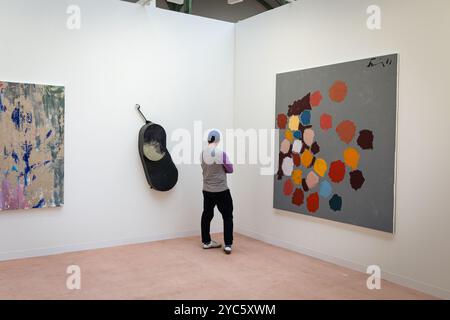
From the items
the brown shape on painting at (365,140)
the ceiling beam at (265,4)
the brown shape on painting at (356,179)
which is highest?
the ceiling beam at (265,4)

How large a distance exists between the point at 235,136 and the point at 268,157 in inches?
28.8

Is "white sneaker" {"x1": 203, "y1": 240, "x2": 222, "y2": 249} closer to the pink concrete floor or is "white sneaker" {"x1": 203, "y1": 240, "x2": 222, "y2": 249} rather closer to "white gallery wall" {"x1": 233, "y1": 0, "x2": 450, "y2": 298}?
the pink concrete floor

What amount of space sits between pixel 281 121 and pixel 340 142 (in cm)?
93

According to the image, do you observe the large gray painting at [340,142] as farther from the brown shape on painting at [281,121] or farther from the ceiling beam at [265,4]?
the ceiling beam at [265,4]

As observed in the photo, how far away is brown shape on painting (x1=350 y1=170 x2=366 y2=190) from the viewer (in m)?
4.12

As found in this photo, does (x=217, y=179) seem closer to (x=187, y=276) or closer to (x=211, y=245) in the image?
(x=211, y=245)

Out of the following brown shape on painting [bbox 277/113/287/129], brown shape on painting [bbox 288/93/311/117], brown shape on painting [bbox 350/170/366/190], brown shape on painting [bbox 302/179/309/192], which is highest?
brown shape on painting [bbox 288/93/311/117]

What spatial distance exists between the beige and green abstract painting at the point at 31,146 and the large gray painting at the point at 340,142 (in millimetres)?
2489

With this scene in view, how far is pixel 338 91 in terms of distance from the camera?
4348 millimetres

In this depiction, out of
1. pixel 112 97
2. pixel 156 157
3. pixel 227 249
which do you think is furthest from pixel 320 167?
pixel 112 97

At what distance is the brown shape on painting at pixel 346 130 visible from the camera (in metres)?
4.21
